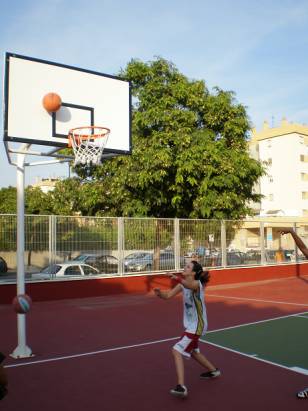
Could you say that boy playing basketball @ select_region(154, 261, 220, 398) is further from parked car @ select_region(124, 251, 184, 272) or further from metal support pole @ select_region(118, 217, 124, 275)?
parked car @ select_region(124, 251, 184, 272)

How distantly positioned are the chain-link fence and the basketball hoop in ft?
12.9

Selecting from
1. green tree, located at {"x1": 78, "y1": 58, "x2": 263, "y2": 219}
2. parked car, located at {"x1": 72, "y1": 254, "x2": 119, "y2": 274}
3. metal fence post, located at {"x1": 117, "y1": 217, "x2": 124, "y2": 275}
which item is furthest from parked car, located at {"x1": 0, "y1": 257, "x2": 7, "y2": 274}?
green tree, located at {"x1": 78, "y1": 58, "x2": 263, "y2": 219}

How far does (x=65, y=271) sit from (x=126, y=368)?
8391mm

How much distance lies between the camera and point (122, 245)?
55.0ft

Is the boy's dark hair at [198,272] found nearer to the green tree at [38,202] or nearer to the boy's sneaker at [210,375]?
the boy's sneaker at [210,375]

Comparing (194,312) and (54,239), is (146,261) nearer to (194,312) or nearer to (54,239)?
(54,239)

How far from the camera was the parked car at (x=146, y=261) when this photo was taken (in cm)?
1705

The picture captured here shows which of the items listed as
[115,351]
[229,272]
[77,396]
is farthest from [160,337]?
[229,272]

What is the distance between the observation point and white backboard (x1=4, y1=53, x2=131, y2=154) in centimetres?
885

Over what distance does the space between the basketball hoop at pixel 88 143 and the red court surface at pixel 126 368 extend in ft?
11.8

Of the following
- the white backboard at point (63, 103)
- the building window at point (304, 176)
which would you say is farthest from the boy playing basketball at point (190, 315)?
the building window at point (304, 176)

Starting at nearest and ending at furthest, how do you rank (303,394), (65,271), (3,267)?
(303,394), (3,267), (65,271)

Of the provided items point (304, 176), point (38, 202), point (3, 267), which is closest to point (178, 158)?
point (3, 267)

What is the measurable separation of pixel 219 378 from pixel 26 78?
6.38 meters
